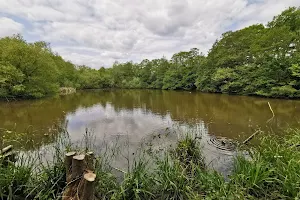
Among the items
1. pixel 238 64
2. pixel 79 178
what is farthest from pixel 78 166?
pixel 238 64

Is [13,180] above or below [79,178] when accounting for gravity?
below

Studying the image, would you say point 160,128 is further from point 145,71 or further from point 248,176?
point 145,71

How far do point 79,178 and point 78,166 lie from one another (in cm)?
17

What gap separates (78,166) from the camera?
257 cm

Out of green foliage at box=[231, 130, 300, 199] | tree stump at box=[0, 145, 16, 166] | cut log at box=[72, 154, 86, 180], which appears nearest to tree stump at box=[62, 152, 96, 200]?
cut log at box=[72, 154, 86, 180]

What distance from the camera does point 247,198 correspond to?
2.82 metres

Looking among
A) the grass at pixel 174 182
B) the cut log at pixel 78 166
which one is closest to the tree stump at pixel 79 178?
the cut log at pixel 78 166

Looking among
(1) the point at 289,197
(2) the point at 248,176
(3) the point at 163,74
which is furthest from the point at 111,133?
(3) the point at 163,74

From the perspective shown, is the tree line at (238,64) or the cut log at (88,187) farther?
the tree line at (238,64)

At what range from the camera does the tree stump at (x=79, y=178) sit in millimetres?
2381

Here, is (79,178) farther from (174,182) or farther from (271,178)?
(271,178)

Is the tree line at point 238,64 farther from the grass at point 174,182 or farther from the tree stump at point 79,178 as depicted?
the tree stump at point 79,178

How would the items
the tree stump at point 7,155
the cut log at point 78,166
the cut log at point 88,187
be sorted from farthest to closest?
the tree stump at point 7,155
the cut log at point 78,166
the cut log at point 88,187

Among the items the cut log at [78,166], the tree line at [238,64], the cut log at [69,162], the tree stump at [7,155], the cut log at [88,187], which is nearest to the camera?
the cut log at [88,187]
